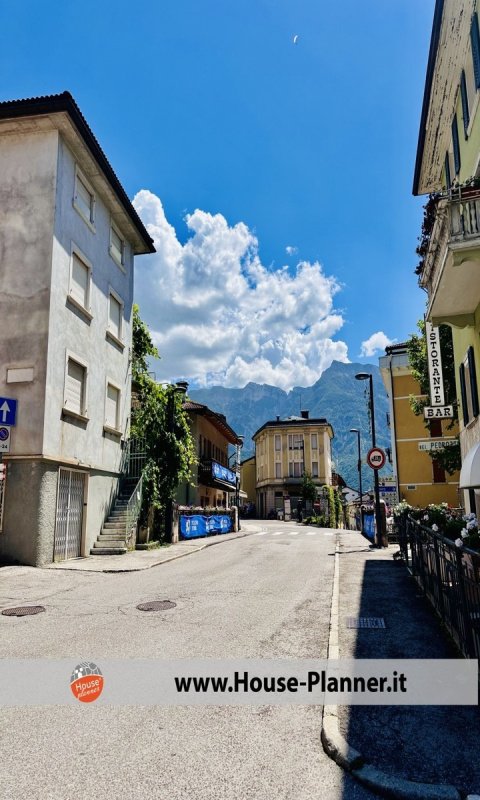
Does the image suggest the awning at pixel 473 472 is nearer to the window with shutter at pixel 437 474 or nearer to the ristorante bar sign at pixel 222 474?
the ristorante bar sign at pixel 222 474

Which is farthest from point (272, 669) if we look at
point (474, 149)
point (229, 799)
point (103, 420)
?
point (103, 420)

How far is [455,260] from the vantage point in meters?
8.20

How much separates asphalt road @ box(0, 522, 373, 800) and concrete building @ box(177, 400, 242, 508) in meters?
20.0

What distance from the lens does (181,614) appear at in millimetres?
8055

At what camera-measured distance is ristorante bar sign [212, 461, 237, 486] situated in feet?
122

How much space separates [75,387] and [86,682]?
41.5ft

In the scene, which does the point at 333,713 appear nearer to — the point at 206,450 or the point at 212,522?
the point at 212,522

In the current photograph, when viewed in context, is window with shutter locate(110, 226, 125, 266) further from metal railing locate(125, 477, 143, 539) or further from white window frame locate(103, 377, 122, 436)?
metal railing locate(125, 477, 143, 539)

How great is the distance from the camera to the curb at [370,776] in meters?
3.15

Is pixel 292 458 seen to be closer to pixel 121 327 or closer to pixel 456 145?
pixel 121 327

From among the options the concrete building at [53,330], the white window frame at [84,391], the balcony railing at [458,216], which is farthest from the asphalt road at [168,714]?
the balcony railing at [458,216]

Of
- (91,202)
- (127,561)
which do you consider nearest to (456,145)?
(91,202)

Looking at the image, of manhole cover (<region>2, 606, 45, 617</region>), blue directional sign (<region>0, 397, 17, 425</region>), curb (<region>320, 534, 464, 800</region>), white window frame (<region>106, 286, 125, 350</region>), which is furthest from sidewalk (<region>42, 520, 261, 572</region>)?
curb (<region>320, 534, 464, 800</region>)

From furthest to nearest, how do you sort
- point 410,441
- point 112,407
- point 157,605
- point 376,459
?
point 410,441, point 112,407, point 376,459, point 157,605
